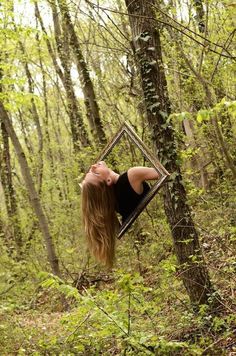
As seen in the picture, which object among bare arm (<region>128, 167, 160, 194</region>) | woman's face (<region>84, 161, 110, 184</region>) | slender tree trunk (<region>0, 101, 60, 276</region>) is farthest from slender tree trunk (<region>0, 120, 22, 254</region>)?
bare arm (<region>128, 167, 160, 194</region>)

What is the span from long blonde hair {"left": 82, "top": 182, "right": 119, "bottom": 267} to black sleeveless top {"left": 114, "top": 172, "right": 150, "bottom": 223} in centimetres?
7

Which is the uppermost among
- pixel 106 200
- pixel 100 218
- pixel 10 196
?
pixel 106 200

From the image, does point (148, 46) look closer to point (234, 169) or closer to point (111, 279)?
point (234, 169)

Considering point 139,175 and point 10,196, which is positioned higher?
point 139,175

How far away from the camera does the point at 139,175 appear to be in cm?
468

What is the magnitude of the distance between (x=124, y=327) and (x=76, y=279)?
6212 mm

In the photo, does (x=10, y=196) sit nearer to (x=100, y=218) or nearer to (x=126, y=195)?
(x=100, y=218)

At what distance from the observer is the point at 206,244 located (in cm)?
879

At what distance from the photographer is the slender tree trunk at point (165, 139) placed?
6156 mm

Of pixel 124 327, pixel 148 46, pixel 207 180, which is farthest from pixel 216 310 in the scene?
pixel 207 180

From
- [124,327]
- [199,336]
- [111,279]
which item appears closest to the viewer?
[124,327]

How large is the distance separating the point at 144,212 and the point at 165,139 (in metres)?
5.00

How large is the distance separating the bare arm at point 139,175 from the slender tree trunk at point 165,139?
4.94ft

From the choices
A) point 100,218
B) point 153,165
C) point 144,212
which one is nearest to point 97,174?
point 100,218
